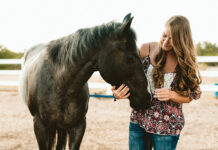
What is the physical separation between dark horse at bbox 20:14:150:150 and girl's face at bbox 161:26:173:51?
1.00 feet

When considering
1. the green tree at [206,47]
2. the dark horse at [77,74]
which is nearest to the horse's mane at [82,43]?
the dark horse at [77,74]

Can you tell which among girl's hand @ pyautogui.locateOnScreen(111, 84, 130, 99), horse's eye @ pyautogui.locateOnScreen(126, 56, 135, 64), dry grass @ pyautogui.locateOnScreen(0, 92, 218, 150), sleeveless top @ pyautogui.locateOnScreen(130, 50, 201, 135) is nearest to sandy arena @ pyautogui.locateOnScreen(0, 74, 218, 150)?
dry grass @ pyautogui.locateOnScreen(0, 92, 218, 150)

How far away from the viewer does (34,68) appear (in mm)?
2307

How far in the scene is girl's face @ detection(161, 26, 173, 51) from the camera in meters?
1.88

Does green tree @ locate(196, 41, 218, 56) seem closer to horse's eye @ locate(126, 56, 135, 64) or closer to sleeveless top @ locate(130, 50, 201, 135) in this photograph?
sleeveless top @ locate(130, 50, 201, 135)

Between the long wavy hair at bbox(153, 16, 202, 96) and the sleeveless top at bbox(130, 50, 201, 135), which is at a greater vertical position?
the long wavy hair at bbox(153, 16, 202, 96)

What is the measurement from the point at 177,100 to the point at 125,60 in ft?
1.87

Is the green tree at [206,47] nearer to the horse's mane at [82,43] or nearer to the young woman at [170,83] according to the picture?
the young woman at [170,83]

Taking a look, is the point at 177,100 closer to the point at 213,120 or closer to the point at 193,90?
the point at 193,90

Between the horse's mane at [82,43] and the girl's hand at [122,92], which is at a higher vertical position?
the horse's mane at [82,43]

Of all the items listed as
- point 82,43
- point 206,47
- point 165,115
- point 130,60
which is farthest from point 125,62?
point 206,47

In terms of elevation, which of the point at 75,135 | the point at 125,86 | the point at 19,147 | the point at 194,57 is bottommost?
the point at 19,147

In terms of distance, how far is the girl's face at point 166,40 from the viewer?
6.18ft

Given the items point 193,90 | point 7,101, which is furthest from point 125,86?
point 7,101
